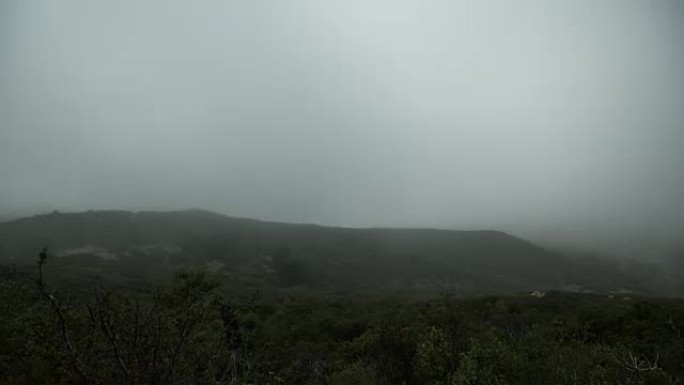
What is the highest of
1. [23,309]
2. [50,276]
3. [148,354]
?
[148,354]

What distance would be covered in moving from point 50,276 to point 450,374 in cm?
15932

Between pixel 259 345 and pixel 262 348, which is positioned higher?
pixel 262 348

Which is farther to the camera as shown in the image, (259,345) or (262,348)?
(259,345)

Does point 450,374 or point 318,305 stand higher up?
point 450,374

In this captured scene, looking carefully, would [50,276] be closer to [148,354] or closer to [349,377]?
[349,377]

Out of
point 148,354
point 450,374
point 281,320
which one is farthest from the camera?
point 281,320

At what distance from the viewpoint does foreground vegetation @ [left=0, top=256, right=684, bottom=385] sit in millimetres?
13305

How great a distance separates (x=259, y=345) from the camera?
6144 cm

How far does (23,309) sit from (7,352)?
820 centimetres

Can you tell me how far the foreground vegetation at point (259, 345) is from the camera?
43.7 ft

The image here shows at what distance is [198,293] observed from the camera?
714 inches

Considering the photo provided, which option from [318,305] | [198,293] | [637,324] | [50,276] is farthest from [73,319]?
A: [50,276]

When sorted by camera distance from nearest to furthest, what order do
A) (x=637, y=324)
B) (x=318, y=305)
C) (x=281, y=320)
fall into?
1. (x=637, y=324)
2. (x=281, y=320)
3. (x=318, y=305)

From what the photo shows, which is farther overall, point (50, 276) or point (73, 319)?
point (50, 276)
